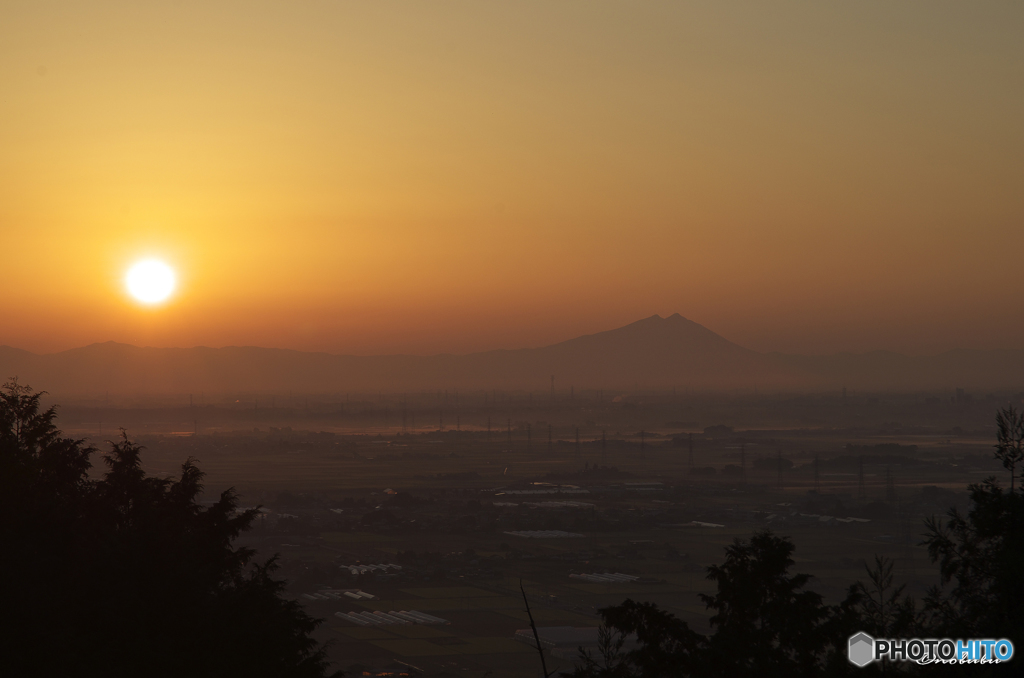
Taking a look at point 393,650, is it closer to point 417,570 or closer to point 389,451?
point 417,570

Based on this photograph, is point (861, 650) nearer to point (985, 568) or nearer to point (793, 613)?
point (793, 613)

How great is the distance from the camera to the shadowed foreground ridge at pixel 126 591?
965cm

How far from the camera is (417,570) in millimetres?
35906

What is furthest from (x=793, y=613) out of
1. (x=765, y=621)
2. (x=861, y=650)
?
(x=861, y=650)

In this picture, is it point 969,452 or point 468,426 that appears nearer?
point 969,452

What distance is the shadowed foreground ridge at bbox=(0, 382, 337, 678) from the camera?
9.65 m

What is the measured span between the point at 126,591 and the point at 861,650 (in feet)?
25.6

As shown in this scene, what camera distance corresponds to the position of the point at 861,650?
31.2 ft

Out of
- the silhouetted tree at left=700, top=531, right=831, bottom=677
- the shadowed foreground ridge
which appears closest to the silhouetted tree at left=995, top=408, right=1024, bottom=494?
the silhouetted tree at left=700, top=531, right=831, bottom=677

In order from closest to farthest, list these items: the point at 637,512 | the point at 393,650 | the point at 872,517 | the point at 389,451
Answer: the point at 393,650
the point at 872,517
the point at 637,512
the point at 389,451

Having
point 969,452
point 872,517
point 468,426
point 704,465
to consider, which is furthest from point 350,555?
point 468,426

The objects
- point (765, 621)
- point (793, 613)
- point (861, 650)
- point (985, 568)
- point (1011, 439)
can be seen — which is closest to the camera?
point (861, 650)

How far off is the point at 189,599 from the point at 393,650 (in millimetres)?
14303

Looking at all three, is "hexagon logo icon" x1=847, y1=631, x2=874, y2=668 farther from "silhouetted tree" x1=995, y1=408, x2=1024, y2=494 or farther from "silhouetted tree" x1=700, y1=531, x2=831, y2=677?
"silhouetted tree" x1=995, y1=408, x2=1024, y2=494
